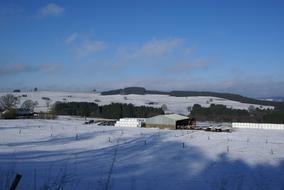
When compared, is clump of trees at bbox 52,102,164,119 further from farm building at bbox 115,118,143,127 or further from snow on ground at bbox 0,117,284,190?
snow on ground at bbox 0,117,284,190

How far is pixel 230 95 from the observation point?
648 feet

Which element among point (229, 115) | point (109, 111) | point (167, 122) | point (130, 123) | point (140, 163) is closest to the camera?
point (140, 163)

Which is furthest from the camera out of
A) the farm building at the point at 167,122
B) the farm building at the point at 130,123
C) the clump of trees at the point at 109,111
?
the clump of trees at the point at 109,111

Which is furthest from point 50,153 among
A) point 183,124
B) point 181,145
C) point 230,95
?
point 230,95

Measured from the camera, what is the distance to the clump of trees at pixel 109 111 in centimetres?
10136

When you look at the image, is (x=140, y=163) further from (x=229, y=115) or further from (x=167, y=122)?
(x=229, y=115)

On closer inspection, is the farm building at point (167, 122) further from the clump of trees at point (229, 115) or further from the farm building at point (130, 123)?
the clump of trees at point (229, 115)

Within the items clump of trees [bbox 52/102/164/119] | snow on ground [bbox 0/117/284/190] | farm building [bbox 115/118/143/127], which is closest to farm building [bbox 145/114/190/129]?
farm building [bbox 115/118/143/127]

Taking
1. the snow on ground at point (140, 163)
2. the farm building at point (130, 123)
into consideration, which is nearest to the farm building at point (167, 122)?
the farm building at point (130, 123)

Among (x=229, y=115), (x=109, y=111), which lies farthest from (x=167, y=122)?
(x=229, y=115)

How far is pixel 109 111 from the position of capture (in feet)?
339

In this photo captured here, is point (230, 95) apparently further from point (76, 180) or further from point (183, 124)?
point (76, 180)

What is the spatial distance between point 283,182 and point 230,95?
182115 millimetres

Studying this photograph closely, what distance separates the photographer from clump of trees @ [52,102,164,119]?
3991 inches
